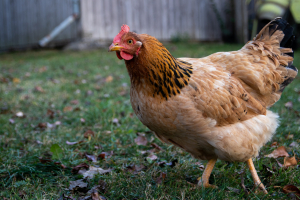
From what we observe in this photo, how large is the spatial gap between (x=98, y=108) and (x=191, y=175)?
2.14m

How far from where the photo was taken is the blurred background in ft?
32.8

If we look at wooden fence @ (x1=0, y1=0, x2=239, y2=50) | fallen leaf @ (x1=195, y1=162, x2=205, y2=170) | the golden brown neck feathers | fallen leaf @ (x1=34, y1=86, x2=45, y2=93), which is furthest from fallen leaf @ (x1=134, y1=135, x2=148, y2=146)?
wooden fence @ (x1=0, y1=0, x2=239, y2=50)

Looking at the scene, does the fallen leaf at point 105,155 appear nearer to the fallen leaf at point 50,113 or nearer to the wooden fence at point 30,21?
the fallen leaf at point 50,113

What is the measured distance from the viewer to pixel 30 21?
12.0 m

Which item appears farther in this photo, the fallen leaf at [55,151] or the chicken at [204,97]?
the fallen leaf at [55,151]

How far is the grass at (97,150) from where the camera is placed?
2260mm

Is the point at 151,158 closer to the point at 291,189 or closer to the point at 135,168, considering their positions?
the point at 135,168

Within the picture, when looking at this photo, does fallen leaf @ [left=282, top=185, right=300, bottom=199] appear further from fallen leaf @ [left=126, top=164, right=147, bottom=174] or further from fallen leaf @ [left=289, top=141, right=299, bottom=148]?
fallen leaf @ [left=126, top=164, right=147, bottom=174]

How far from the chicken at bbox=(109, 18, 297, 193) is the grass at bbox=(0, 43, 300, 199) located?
268 mm

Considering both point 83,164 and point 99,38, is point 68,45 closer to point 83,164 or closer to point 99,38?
point 99,38

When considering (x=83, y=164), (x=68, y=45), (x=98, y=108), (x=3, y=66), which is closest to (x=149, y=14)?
(x=68, y=45)

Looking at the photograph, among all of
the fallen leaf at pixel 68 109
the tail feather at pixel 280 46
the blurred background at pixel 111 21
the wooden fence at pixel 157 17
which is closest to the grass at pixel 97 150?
the fallen leaf at pixel 68 109

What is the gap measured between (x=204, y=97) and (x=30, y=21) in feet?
39.6

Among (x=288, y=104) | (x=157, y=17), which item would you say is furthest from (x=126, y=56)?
(x=157, y=17)
